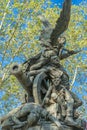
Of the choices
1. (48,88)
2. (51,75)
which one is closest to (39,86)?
(48,88)

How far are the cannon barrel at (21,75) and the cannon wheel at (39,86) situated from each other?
6.4 inches

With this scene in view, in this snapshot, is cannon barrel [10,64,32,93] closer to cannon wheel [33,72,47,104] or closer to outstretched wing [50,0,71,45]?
cannon wheel [33,72,47,104]

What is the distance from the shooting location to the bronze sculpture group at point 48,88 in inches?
339

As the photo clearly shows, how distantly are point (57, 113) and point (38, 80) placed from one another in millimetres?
888

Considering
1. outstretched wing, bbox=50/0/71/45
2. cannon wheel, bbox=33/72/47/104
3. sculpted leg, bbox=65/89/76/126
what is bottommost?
sculpted leg, bbox=65/89/76/126

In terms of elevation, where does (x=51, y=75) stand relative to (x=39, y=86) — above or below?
above

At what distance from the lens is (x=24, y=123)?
8469 millimetres

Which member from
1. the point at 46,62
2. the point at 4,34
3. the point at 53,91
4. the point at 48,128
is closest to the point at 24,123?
the point at 48,128

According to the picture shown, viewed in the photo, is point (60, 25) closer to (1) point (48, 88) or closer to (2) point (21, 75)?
(1) point (48, 88)

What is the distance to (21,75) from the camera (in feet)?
29.3

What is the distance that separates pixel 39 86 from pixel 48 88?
0.73 feet

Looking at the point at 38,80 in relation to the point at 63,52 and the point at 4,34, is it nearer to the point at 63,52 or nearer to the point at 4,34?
the point at 63,52

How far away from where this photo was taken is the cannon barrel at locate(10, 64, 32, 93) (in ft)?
29.0

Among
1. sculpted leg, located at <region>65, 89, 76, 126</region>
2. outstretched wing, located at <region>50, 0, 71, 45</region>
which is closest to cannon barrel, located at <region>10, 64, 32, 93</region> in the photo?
sculpted leg, located at <region>65, 89, 76, 126</region>
